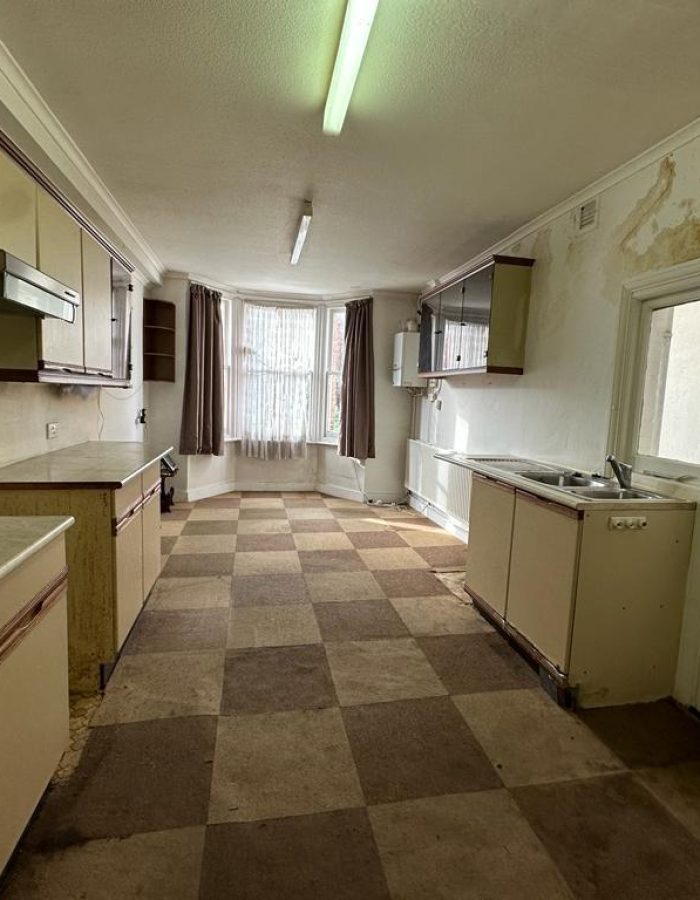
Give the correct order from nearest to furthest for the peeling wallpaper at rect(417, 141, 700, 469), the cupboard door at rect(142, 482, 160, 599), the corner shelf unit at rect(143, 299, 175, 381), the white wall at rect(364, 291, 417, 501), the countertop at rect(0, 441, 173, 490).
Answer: the countertop at rect(0, 441, 173, 490) < the peeling wallpaper at rect(417, 141, 700, 469) < the cupboard door at rect(142, 482, 160, 599) < the corner shelf unit at rect(143, 299, 175, 381) < the white wall at rect(364, 291, 417, 501)

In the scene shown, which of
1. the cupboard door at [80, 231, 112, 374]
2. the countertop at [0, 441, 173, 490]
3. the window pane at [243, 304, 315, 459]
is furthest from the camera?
the window pane at [243, 304, 315, 459]

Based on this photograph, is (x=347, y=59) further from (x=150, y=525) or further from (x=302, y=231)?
(x=150, y=525)

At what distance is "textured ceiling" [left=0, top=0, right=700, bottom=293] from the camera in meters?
1.65

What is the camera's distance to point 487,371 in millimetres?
3523

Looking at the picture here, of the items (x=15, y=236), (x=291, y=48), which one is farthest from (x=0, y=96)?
(x=291, y=48)

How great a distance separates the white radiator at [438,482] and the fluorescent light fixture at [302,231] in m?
2.22

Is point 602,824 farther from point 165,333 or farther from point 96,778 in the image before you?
point 165,333

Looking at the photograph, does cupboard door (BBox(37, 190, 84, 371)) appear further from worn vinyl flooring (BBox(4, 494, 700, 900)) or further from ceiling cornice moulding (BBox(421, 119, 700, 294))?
ceiling cornice moulding (BBox(421, 119, 700, 294))

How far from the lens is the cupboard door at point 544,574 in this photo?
7.00 feet

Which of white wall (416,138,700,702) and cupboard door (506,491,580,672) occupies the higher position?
white wall (416,138,700,702)

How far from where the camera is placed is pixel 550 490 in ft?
7.48

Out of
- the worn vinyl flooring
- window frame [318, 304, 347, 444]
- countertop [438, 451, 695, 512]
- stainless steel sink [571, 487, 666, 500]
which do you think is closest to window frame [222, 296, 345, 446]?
window frame [318, 304, 347, 444]

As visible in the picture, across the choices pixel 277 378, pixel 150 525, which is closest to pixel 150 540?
pixel 150 525

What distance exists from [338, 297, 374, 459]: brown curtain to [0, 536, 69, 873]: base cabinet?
4.43 metres
